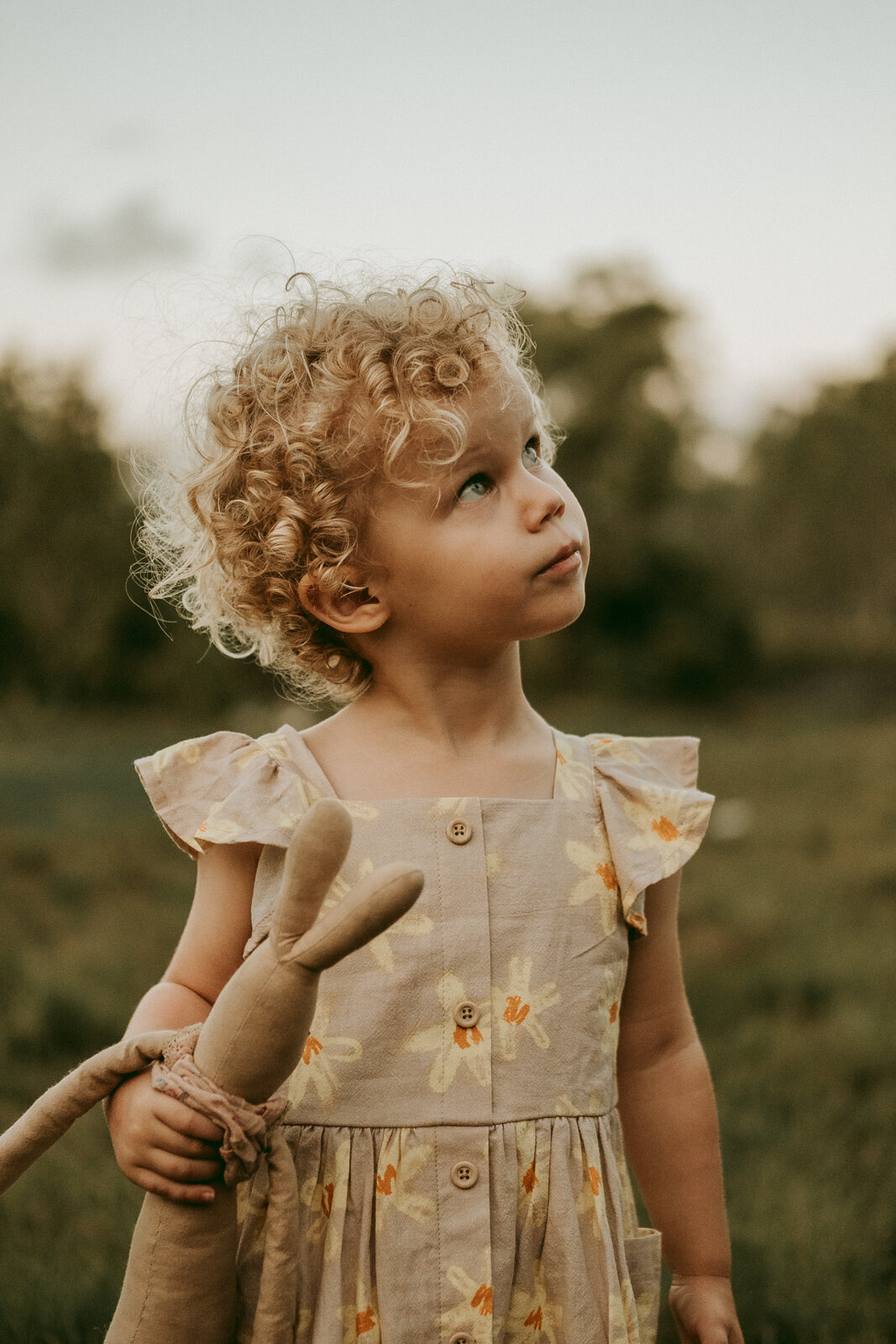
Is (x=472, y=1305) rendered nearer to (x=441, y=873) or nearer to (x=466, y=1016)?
(x=466, y=1016)

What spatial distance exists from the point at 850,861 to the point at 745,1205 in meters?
3.93

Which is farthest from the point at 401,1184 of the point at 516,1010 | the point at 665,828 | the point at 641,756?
the point at 641,756

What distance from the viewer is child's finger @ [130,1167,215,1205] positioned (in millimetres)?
1283

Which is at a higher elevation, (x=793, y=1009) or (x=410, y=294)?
(x=410, y=294)

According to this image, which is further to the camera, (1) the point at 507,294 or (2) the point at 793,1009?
(2) the point at 793,1009

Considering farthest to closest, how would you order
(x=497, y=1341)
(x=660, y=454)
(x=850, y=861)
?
(x=660, y=454), (x=850, y=861), (x=497, y=1341)

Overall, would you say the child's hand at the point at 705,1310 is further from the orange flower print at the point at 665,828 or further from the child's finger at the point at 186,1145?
the child's finger at the point at 186,1145

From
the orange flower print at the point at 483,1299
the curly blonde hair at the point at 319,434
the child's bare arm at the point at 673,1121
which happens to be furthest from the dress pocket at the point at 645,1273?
the curly blonde hair at the point at 319,434

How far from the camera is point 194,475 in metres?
1.76

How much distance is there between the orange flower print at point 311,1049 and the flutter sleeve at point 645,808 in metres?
0.41

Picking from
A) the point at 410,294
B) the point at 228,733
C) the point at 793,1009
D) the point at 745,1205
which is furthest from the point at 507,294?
the point at 793,1009

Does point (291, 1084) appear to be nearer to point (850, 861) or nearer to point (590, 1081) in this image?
point (590, 1081)

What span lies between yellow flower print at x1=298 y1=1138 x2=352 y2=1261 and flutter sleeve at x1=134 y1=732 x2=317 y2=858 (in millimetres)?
364

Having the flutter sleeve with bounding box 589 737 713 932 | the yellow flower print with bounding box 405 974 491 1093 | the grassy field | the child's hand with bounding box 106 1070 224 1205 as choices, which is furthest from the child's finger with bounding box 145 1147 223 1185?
the grassy field
